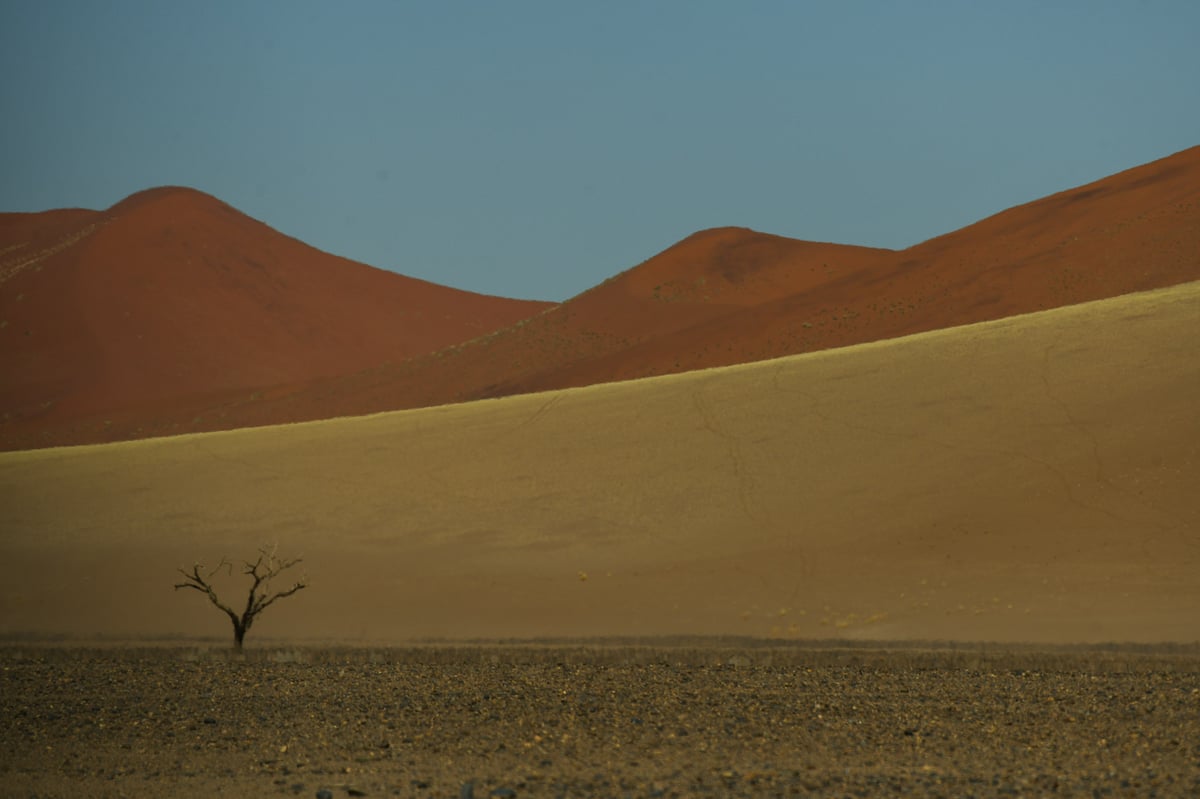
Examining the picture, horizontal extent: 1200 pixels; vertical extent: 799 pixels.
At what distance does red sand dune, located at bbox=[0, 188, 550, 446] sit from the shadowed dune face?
34.9 m

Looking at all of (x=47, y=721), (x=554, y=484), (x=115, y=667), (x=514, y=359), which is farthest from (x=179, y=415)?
(x=47, y=721)

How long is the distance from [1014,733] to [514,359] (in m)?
53.9

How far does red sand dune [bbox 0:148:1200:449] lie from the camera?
167ft

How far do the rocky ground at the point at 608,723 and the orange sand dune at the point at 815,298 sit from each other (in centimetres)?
3473

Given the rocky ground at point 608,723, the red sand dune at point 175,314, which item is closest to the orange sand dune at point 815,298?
the red sand dune at point 175,314

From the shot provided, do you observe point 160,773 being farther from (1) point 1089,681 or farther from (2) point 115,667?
(1) point 1089,681

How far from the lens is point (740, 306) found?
233 ft

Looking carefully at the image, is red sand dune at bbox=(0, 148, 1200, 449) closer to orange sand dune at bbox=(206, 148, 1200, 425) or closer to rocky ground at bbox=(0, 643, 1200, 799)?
orange sand dune at bbox=(206, 148, 1200, 425)

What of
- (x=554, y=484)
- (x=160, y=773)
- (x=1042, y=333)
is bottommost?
(x=160, y=773)

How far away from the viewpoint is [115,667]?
1692 centimetres

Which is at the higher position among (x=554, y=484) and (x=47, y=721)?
(x=554, y=484)

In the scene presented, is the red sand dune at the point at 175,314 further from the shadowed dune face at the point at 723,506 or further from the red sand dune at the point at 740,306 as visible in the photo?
the shadowed dune face at the point at 723,506

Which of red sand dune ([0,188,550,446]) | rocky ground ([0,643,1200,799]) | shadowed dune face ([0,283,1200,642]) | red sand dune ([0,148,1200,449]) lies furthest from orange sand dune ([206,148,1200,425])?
rocky ground ([0,643,1200,799])

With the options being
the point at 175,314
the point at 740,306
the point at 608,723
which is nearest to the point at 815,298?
the point at 740,306
